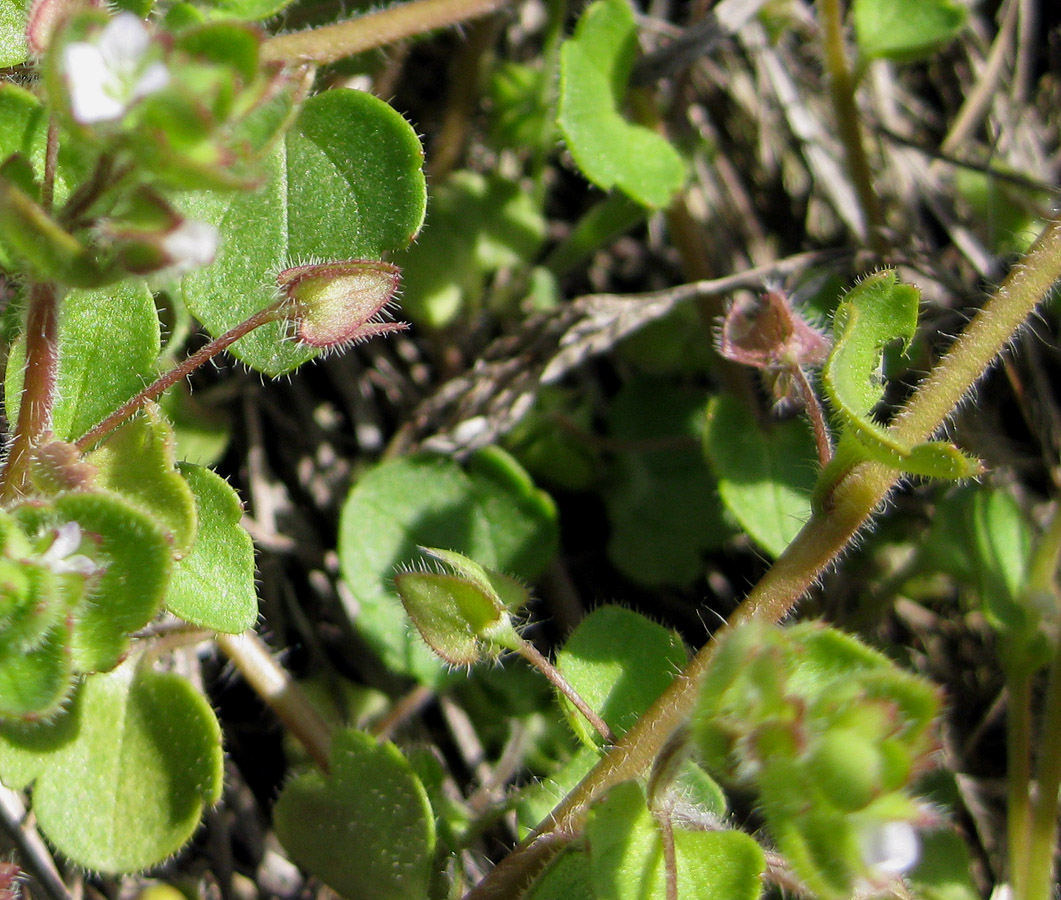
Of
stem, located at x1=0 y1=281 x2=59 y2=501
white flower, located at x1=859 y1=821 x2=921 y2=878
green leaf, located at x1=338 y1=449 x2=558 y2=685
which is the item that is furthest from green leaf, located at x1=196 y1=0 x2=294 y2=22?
white flower, located at x1=859 y1=821 x2=921 y2=878

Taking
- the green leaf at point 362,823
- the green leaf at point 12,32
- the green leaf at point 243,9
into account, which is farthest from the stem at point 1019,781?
the green leaf at point 12,32

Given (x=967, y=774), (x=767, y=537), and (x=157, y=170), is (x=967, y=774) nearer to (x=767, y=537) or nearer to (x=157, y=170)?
(x=767, y=537)

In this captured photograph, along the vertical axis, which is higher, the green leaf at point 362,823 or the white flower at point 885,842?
the white flower at point 885,842

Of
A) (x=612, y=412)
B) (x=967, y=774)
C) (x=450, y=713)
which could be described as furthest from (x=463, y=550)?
(x=967, y=774)

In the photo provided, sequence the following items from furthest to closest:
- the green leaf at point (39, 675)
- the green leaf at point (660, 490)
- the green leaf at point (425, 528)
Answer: the green leaf at point (660, 490) → the green leaf at point (425, 528) → the green leaf at point (39, 675)

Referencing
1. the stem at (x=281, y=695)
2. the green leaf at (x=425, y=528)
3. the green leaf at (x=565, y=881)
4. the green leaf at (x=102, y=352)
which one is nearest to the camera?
the green leaf at (x=565, y=881)

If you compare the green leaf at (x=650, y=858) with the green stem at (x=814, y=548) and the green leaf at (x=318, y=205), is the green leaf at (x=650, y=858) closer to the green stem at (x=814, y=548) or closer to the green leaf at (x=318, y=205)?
the green stem at (x=814, y=548)
